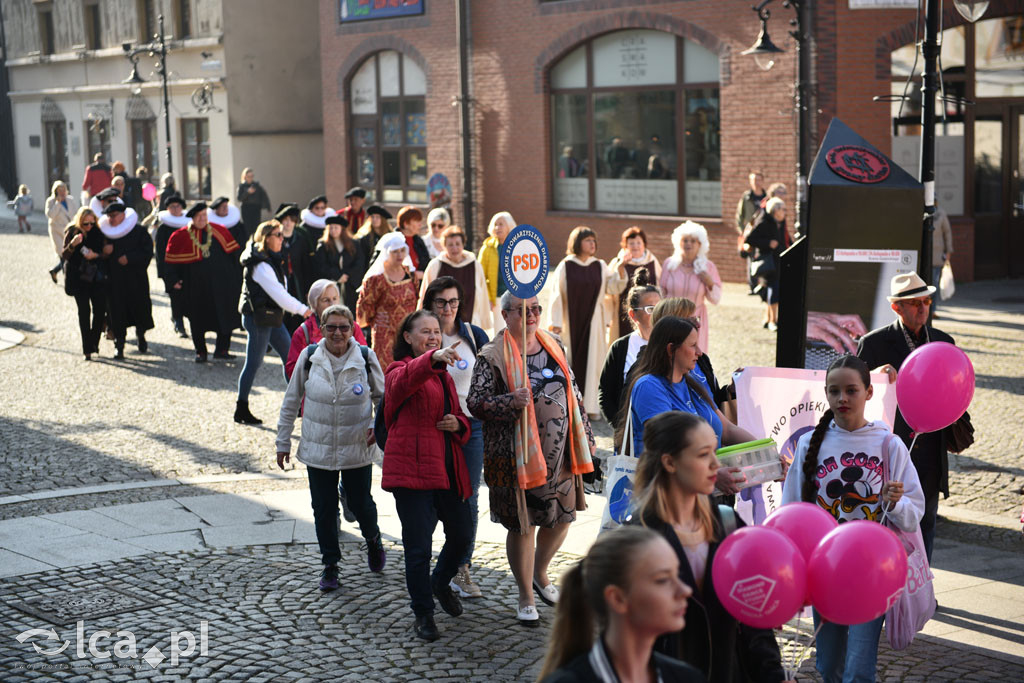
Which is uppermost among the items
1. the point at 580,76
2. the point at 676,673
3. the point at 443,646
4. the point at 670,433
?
the point at 580,76

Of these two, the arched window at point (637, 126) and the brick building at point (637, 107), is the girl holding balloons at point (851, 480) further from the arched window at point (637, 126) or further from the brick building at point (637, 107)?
the arched window at point (637, 126)

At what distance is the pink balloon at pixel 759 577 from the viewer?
396 centimetres

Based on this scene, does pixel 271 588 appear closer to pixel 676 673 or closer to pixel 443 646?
pixel 443 646

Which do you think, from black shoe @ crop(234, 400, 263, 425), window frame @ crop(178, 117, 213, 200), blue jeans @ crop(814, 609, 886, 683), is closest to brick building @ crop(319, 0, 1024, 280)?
window frame @ crop(178, 117, 213, 200)

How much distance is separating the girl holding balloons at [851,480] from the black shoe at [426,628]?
2.21 metres

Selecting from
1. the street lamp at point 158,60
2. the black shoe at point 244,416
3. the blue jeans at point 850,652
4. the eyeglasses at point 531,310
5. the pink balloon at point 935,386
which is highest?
the street lamp at point 158,60

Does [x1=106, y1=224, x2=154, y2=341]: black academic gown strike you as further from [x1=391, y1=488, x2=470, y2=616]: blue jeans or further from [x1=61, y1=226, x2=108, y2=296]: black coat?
[x1=391, y1=488, x2=470, y2=616]: blue jeans

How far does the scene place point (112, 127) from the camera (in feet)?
130

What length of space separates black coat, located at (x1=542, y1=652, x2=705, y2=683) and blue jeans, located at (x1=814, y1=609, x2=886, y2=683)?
7.01 ft

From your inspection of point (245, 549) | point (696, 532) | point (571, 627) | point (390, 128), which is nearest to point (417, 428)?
point (245, 549)

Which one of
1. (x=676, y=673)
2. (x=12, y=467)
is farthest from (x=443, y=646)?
(x=12, y=467)

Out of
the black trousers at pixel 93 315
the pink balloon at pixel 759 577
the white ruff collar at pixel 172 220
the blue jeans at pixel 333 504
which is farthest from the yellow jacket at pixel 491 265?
the pink balloon at pixel 759 577

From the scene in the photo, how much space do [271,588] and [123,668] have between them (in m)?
1.35

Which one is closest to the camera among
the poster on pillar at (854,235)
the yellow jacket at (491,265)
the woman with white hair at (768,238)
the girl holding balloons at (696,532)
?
the girl holding balloons at (696,532)
